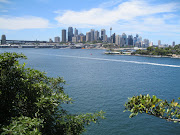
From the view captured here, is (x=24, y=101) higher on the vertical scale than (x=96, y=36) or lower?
lower

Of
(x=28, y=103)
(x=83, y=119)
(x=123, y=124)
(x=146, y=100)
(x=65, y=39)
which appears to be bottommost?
(x=123, y=124)

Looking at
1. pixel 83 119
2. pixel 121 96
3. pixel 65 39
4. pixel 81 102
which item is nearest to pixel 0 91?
pixel 83 119

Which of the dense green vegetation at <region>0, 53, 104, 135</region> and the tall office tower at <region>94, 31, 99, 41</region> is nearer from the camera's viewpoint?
the dense green vegetation at <region>0, 53, 104, 135</region>

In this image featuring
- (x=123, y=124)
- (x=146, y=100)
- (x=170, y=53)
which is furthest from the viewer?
(x=170, y=53)

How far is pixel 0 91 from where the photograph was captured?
349cm

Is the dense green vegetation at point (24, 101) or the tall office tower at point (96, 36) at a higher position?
the tall office tower at point (96, 36)

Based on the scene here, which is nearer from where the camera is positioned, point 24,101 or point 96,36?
point 24,101

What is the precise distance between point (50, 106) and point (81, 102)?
25.2ft

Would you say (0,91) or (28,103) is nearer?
(0,91)

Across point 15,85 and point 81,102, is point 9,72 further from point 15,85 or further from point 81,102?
point 81,102

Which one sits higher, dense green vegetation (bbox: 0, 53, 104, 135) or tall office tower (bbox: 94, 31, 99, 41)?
tall office tower (bbox: 94, 31, 99, 41)

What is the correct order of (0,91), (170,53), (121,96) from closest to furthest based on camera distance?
(0,91)
(121,96)
(170,53)

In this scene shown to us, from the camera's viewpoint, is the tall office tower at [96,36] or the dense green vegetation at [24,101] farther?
the tall office tower at [96,36]

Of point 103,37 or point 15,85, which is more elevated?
point 103,37
